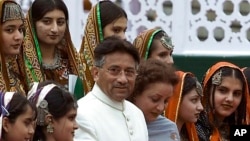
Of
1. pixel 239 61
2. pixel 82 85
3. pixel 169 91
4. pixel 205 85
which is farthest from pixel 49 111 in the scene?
pixel 239 61

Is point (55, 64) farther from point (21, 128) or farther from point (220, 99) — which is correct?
point (21, 128)

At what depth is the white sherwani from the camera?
616 centimetres

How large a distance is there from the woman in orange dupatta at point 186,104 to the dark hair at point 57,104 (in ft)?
4.46

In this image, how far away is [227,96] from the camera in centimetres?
772

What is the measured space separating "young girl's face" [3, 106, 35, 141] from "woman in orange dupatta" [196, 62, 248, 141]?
209cm

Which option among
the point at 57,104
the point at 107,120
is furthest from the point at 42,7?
the point at 57,104

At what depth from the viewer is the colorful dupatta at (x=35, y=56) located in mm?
7137

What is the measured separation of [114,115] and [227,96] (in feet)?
5.16

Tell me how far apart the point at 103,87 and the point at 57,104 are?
18.0 inches

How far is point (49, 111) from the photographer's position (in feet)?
19.6

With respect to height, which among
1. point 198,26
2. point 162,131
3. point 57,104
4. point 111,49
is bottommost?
point 162,131

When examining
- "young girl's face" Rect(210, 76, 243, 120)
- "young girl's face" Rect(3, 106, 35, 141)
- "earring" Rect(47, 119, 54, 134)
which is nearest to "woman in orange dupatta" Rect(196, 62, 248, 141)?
"young girl's face" Rect(210, 76, 243, 120)

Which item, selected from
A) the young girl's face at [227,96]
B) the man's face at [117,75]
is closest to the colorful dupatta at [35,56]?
the man's face at [117,75]

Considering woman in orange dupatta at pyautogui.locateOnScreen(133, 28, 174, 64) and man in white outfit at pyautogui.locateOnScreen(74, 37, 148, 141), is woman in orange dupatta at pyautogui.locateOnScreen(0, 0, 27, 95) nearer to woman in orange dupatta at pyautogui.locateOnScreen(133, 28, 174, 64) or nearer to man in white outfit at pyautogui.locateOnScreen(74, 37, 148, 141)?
man in white outfit at pyautogui.locateOnScreen(74, 37, 148, 141)
